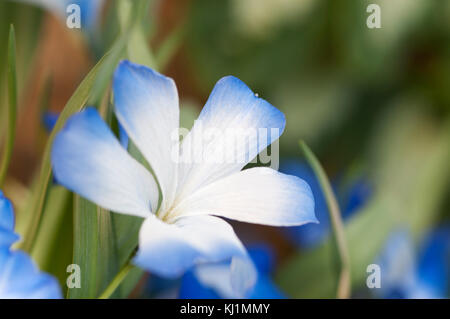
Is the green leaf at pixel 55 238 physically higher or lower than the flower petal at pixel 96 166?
lower

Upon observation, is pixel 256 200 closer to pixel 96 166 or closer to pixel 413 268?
pixel 96 166

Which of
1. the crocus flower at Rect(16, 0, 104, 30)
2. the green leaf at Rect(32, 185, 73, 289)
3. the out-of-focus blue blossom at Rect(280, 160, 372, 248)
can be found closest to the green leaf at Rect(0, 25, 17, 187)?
the green leaf at Rect(32, 185, 73, 289)

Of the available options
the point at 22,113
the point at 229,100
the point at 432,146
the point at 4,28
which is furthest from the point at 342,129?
the point at 229,100

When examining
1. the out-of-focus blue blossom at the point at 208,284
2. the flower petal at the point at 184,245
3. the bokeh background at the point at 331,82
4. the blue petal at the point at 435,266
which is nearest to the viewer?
the flower petal at the point at 184,245

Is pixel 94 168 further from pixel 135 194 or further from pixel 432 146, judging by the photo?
pixel 432 146

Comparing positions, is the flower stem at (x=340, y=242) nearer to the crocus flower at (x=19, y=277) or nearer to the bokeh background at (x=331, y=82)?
the crocus flower at (x=19, y=277)

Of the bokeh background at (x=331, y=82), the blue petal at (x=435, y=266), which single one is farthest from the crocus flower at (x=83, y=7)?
the blue petal at (x=435, y=266)

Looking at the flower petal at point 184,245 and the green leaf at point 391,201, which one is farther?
the green leaf at point 391,201
